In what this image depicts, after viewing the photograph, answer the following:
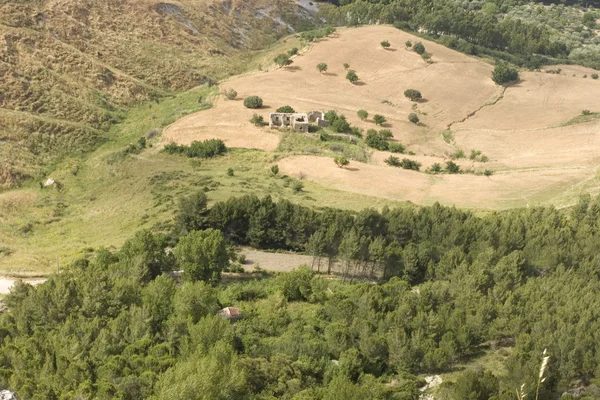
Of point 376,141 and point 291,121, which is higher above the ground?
point 291,121

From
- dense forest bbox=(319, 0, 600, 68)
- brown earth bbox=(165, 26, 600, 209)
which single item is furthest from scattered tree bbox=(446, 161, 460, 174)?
dense forest bbox=(319, 0, 600, 68)

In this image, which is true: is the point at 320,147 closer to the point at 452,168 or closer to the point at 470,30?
the point at 452,168

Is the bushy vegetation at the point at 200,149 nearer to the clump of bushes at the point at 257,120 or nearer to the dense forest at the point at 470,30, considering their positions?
the clump of bushes at the point at 257,120

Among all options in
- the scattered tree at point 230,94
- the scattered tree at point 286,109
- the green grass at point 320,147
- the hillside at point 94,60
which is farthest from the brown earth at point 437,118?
the hillside at point 94,60

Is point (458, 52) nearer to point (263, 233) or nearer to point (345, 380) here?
point (263, 233)

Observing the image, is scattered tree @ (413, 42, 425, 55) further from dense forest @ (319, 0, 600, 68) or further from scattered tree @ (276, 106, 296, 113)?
scattered tree @ (276, 106, 296, 113)

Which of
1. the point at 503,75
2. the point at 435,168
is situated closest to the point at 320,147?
the point at 435,168

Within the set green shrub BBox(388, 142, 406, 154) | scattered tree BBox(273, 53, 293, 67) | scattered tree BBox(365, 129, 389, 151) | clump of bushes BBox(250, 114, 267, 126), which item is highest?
scattered tree BBox(273, 53, 293, 67)

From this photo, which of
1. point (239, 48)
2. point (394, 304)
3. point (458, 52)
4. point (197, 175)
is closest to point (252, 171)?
point (197, 175)
